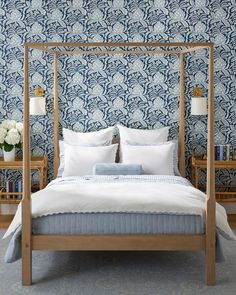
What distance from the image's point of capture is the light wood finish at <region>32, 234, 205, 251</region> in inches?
173

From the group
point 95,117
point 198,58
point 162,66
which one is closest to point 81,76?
point 95,117

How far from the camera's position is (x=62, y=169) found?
648cm

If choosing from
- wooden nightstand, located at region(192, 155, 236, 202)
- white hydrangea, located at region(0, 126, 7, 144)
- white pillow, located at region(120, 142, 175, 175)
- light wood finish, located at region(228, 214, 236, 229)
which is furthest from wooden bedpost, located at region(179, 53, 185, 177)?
white hydrangea, located at region(0, 126, 7, 144)

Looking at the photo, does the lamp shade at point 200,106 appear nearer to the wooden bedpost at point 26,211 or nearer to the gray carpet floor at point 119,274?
the gray carpet floor at point 119,274

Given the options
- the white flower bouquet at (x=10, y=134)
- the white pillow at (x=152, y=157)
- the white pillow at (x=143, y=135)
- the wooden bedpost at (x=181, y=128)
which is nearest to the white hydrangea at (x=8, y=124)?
the white flower bouquet at (x=10, y=134)

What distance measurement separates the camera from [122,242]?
4.40 metres

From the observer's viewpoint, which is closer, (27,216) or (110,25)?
(27,216)

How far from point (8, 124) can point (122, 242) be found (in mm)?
2901

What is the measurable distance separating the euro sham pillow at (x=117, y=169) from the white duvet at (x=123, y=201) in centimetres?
77

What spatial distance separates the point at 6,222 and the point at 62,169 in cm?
88

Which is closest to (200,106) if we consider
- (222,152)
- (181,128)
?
(181,128)

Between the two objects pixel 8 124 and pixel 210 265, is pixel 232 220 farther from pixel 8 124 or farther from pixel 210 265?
pixel 8 124

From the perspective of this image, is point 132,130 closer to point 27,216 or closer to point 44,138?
point 44,138

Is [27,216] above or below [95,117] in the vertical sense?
below
